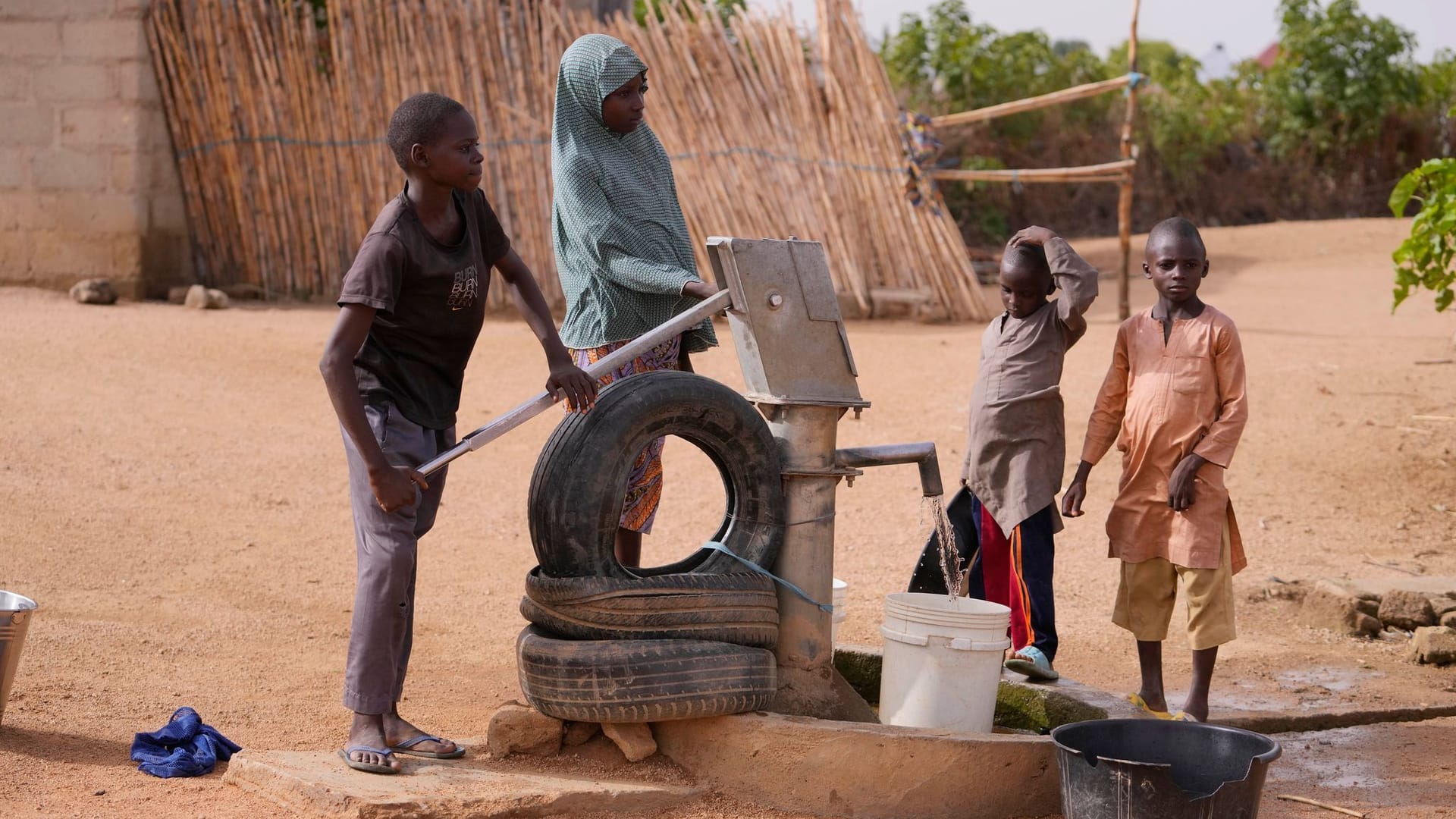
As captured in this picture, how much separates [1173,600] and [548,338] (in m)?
1.94

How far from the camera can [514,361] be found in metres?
8.74

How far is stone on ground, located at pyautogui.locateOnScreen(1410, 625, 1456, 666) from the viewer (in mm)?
4824

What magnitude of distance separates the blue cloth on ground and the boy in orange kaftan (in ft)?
7.86

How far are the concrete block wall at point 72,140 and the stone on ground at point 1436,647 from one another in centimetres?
873

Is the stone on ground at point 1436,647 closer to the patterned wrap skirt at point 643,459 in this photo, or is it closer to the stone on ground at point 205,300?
the patterned wrap skirt at point 643,459

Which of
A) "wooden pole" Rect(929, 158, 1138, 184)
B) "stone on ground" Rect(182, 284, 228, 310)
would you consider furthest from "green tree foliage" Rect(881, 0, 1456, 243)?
"stone on ground" Rect(182, 284, 228, 310)

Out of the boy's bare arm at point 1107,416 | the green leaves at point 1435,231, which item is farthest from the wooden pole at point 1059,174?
the boy's bare arm at point 1107,416

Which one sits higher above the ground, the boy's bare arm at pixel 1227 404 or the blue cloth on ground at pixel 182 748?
the boy's bare arm at pixel 1227 404

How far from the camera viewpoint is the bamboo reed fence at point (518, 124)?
10.4m

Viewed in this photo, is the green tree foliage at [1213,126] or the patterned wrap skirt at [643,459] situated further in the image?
the green tree foliage at [1213,126]

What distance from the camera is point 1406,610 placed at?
5.15 metres

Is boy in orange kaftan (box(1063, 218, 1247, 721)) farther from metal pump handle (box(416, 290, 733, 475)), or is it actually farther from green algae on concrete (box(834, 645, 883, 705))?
metal pump handle (box(416, 290, 733, 475))

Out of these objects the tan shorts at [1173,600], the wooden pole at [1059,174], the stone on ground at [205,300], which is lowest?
the tan shorts at [1173,600]

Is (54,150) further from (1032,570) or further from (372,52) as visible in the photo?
(1032,570)
